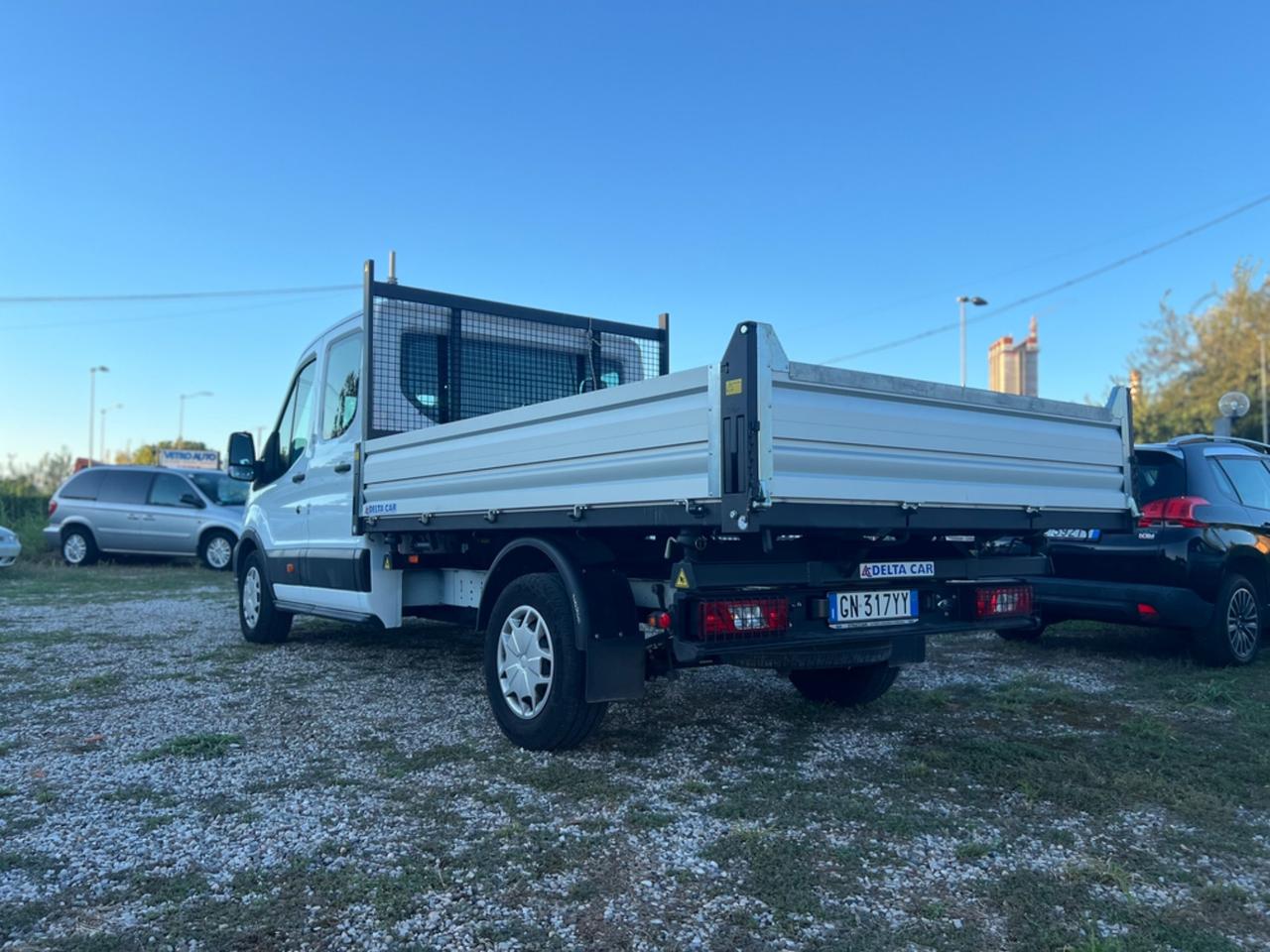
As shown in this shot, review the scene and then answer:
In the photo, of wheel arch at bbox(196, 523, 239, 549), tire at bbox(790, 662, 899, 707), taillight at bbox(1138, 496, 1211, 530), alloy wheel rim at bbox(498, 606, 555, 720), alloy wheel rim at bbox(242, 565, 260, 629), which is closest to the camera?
alloy wheel rim at bbox(498, 606, 555, 720)

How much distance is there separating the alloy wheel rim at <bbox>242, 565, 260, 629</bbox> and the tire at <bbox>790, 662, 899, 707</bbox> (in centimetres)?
474

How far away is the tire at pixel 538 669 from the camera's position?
174 inches

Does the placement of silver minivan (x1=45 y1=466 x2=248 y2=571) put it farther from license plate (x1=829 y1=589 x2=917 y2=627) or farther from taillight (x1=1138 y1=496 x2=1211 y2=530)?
license plate (x1=829 y1=589 x2=917 y2=627)

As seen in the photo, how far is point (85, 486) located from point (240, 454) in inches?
438

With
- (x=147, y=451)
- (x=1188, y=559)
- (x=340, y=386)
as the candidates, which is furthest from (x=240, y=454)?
(x=147, y=451)

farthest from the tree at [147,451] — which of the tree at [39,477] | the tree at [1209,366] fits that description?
the tree at [1209,366]

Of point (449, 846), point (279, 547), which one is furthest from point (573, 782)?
point (279, 547)

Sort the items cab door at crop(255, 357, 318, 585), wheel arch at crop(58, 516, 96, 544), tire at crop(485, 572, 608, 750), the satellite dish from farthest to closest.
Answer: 1. wheel arch at crop(58, 516, 96, 544)
2. the satellite dish
3. cab door at crop(255, 357, 318, 585)
4. tire at crop(485, 572, 608, 750)

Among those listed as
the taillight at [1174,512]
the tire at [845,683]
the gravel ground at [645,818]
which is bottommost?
the gravel ground at [645,818]

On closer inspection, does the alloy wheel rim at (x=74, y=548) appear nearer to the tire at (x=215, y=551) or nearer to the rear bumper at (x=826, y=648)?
the tire at (x=215, y=551)

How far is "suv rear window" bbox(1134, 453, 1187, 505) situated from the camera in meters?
7.03

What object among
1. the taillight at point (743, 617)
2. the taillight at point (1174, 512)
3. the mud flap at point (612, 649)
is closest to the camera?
the taillight at point (743, 617)

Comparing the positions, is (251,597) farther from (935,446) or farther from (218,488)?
(218,488)

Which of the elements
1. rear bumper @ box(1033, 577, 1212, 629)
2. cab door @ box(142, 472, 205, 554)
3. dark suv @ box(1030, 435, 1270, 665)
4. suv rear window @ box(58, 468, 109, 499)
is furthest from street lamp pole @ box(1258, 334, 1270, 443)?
suv rear window @ box(58, 468, 109, 499)
